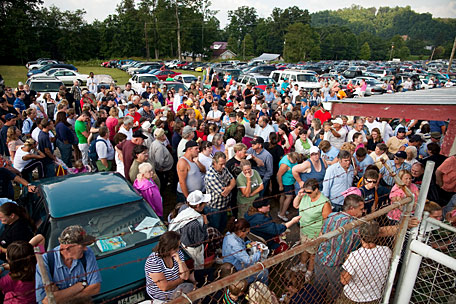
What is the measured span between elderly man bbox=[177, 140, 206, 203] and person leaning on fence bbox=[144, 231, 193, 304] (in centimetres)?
215

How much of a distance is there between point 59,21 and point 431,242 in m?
66.7

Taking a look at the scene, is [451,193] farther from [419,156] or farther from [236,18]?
[236,18]

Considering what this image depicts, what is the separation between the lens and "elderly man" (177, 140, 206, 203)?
523 centimetres

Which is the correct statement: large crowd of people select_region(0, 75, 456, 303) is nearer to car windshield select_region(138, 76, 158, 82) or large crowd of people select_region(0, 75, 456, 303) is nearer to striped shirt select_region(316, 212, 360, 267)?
striped shirt select_region(316, 212, 360, 267)

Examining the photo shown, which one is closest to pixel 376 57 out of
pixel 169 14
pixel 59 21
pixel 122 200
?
pixel 169 14

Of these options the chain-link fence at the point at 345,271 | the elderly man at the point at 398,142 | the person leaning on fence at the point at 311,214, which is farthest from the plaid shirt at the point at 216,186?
the elderly man at the point at 398,142

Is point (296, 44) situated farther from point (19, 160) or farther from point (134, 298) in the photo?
point (134, 298)

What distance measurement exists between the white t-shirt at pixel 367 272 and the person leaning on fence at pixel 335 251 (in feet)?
0.95

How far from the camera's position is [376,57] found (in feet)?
299

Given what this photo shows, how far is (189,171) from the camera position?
17.3 ft

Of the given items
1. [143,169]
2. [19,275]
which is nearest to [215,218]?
[143,169]

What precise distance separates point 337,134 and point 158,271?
574 cm

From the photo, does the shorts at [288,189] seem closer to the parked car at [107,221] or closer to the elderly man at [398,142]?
the parked car at [107,221]

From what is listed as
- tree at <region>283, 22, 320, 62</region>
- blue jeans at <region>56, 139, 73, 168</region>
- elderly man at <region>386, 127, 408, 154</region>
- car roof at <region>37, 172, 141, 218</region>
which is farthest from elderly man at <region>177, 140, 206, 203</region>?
tree at <region>283, 22, 320, 62</region>
